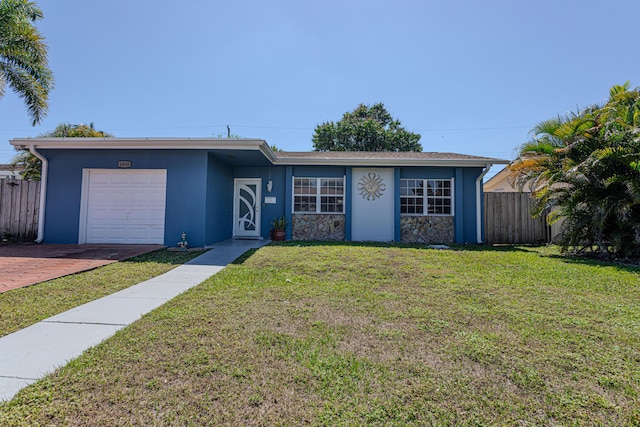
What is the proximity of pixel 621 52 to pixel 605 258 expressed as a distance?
7.81 metres

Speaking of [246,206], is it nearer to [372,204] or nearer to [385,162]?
[372,204]

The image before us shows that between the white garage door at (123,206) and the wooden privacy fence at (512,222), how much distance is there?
422 inches

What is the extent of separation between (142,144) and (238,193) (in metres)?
3.60

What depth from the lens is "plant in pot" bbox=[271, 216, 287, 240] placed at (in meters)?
10.4

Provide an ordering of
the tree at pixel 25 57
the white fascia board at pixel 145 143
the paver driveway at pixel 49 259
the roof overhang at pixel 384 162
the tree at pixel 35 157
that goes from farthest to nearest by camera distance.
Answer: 1. the tree at pixel 35 157
2. the roof overhang at pixel 384 162
3. the tree at pixel 25 57
4. the white fascia board at pixel 145 143
5. the paver driveway at pixel 49 259

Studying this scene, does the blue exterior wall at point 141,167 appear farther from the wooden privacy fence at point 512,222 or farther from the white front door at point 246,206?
the wooden privacy fence at point 512,222

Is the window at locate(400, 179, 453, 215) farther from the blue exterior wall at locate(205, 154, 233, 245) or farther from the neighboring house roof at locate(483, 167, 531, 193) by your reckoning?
the blue exterior wall at locate(205, 154, 233, 245)

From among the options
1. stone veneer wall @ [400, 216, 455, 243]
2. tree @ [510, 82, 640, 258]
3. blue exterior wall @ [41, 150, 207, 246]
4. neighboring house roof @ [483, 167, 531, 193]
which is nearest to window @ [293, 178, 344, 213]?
stone veneer wall @ [400, 216, 455, 243]

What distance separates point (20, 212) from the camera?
9273 mm

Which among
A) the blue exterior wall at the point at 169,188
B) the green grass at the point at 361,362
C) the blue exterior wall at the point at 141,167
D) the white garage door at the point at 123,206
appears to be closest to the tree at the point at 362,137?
the blue exterior wall at the point at 169,188

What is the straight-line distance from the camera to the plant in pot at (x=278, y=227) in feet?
34.0

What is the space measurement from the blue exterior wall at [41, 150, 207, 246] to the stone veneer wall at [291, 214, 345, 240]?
3.48 metres

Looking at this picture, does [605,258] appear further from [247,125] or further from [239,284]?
[247,125]

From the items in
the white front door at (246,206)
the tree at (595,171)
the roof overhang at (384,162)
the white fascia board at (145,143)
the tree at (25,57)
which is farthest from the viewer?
the white front door at (246,206)
